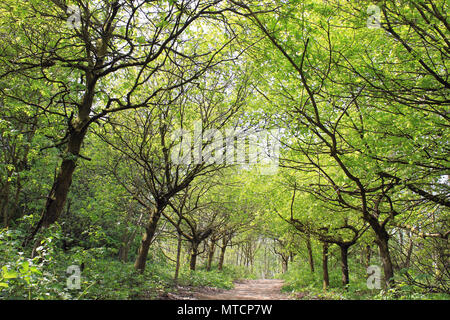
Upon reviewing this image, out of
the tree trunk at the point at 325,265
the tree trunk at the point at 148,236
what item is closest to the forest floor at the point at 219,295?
the tree trunk at the point at 148,236

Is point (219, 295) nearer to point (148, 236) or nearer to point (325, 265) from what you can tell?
point (148, 236)

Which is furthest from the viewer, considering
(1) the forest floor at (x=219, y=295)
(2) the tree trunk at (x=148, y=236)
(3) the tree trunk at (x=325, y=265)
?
(3) the tree trunk at (x=325, y=265)

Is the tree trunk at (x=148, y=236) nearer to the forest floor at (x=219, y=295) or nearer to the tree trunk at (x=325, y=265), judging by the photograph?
the forest floor at (x=219, y=295)

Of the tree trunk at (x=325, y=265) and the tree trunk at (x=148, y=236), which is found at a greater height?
the tree trunk at (x=148, y=236)

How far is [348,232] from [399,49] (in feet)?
27.4

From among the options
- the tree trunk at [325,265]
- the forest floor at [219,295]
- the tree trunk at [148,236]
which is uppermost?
the tree trunk at [148,236]

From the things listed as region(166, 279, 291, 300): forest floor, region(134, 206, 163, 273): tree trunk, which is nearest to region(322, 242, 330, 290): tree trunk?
region(166, 279, 291, 300): forest floor

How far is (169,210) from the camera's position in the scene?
12.9m

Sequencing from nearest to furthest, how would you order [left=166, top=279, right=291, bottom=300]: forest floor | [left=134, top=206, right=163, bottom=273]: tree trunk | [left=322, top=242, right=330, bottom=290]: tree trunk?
[left=134, top=206, right=163, bottom=273]: tree trunk → [left=166, top=279, right=291, bottom=300]: forest floor → [left=322, top=242, right=330, bottom=290]: tree trunk

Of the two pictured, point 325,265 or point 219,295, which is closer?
point 219,295

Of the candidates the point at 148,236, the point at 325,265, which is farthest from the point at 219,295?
the point at 325,265

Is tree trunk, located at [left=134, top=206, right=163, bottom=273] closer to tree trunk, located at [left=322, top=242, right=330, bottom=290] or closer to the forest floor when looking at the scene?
the forest floor
